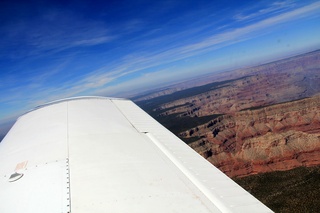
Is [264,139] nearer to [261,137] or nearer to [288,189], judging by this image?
[261,137]

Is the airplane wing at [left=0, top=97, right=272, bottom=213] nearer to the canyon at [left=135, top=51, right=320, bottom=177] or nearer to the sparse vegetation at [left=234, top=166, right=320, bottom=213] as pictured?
the sparse vegetation at [left=234, top=166, right=320, bottom=213]

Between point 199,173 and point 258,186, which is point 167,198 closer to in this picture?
point 199,173

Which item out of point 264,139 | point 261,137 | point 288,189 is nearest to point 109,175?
point 288,189

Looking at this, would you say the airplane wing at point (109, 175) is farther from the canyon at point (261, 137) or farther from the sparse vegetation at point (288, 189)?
the canyon at point (261, 137)

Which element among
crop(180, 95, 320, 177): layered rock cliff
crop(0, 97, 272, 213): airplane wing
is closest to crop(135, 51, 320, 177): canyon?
crop(180, 95, 320, 177): layered rock cliff

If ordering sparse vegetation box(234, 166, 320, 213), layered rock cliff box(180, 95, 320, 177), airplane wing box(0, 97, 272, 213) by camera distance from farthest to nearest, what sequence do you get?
1. layered rock cliff box(180, 95, 320, 177)
2. sparse vegetation box(234, 166, 320, 213)
3. airplane wing box(0, 97, 272, 213)

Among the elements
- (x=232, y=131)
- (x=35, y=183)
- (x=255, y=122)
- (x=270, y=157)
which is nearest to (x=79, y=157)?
(x=35, y=183)

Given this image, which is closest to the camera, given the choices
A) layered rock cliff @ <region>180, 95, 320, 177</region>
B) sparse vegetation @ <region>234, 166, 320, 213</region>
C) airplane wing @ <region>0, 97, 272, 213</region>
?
airplane wing @ <region>0, 97, 272, 213</region>
